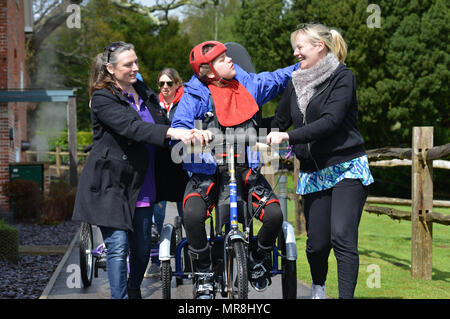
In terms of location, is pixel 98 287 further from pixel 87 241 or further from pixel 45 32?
pixel 45 32

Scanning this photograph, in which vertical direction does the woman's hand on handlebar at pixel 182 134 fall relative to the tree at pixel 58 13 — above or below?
below

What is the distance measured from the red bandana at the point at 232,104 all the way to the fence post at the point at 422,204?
3.56 meters

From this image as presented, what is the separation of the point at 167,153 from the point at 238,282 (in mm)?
1239

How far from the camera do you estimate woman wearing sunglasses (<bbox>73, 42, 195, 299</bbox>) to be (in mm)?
4449

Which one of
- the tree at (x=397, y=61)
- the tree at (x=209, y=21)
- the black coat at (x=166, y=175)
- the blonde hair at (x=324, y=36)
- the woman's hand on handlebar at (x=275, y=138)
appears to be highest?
the tree at (x=209, y=21)

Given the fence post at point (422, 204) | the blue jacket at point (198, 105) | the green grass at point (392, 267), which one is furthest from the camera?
the fence post at point (422, 204)

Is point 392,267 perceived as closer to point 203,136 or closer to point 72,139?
point 203,136

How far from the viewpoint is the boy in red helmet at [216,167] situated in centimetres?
447

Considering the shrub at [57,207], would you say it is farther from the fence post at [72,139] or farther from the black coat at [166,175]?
the black coat at [166,175]

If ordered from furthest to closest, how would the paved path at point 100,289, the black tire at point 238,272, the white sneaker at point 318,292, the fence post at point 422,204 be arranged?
1. the fence post at point 422,204
2. the paved path at point 100,289
3. the white sneaker at point 318,292
4. the black tire at point 238,272

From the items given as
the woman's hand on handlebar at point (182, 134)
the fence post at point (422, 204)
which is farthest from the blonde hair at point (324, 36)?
the fence post at point (422, 204)

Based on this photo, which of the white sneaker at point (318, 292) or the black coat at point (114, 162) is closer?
the black coat at point (114, 162)

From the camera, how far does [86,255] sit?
22.1 ft

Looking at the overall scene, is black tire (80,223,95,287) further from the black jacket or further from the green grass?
the black jacket
